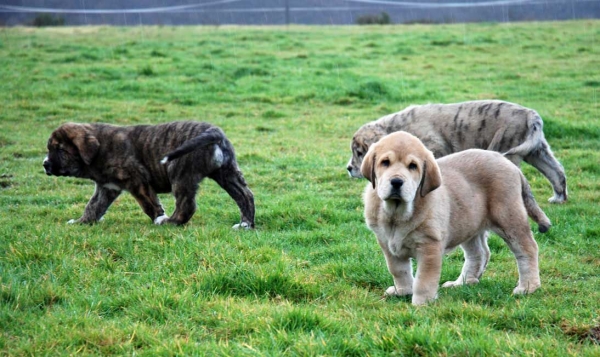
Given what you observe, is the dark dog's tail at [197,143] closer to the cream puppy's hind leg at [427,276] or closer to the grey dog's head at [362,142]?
the grey dog's head at [362,142]

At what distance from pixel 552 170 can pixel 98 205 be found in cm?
571

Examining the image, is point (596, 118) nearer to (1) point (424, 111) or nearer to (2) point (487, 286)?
(1) point (424, 111)

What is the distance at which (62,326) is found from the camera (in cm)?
489

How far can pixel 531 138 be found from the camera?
9.27 meters

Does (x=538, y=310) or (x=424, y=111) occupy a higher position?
(x=424, y=111)

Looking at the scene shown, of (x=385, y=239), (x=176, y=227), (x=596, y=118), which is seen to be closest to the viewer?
(x=385, y=239)

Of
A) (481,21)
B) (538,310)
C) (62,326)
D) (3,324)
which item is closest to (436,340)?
(538,310)

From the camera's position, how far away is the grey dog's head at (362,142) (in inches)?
405

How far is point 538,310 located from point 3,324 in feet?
12.1

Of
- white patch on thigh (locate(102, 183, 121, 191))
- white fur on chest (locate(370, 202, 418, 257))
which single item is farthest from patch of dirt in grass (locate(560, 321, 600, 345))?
white patch on thigh (locate(102, 183, 121, 191))

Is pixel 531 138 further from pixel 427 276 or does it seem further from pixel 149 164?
pixel 149 164

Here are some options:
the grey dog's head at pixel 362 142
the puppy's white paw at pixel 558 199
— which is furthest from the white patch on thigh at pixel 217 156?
the puppy's white paw at pixel 558 199

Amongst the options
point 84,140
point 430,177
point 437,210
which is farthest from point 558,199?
point 84,140

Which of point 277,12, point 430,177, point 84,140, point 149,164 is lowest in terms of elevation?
point 149,164
